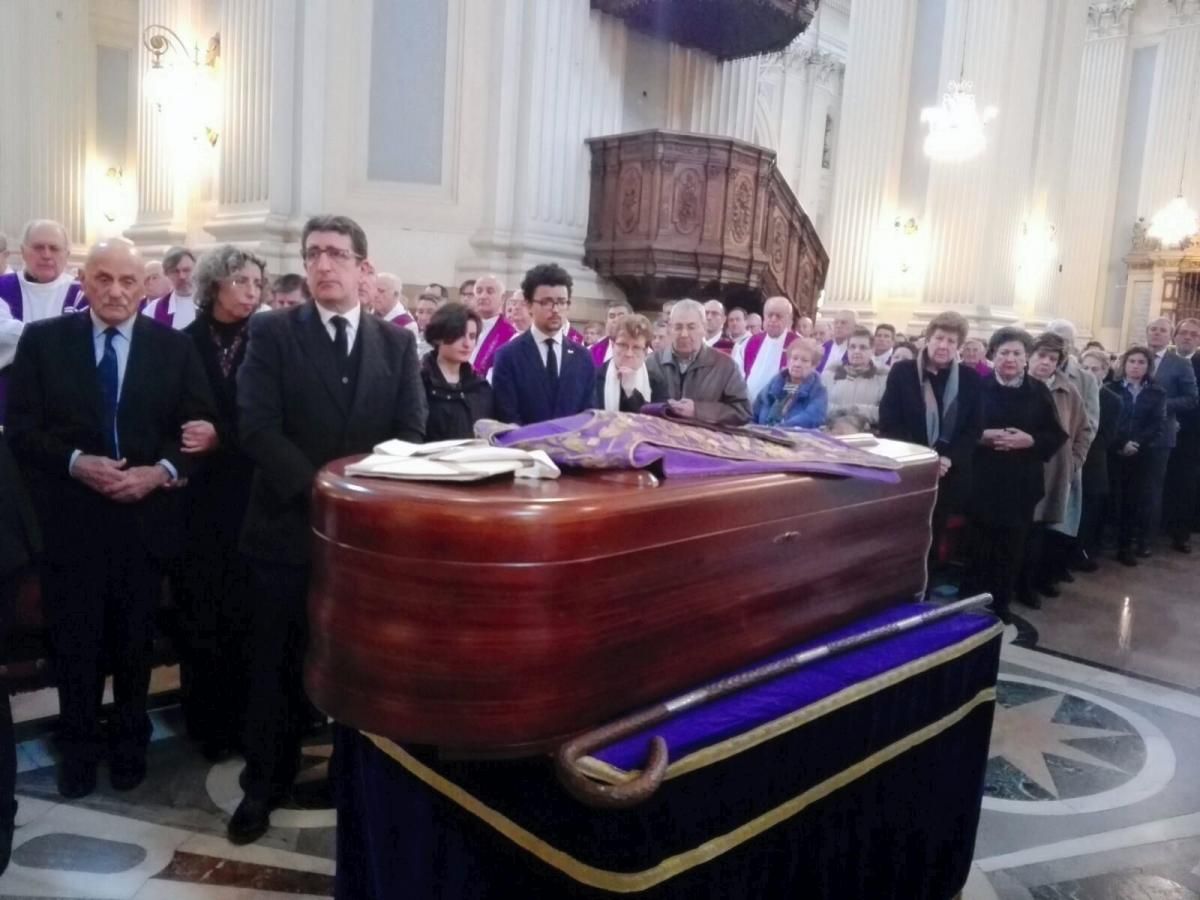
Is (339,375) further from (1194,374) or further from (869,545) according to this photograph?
(1194,374)

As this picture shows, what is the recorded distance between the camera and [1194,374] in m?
7.57

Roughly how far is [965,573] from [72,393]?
463 cm

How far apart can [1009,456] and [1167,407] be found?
2837 mm

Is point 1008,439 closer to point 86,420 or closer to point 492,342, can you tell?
point 492,342

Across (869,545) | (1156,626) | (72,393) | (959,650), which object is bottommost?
(1156,626)

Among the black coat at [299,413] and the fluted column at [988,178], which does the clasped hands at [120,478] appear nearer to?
the black coat at [299,413]

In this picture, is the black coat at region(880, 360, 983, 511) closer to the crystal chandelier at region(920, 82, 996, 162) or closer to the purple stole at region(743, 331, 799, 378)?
the purple stole at region(743, 331, 799, 378)

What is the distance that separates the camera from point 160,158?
361 inches

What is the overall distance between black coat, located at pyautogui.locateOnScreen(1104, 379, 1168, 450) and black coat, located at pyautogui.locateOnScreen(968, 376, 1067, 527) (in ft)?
7.45

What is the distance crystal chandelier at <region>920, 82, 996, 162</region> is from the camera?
1088 centimetres

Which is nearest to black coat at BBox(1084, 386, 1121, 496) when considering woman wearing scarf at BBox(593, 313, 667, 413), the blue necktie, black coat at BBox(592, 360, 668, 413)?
black coat at BBox(592, 360, 668, 413)

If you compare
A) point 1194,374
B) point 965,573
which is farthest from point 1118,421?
point 965,573

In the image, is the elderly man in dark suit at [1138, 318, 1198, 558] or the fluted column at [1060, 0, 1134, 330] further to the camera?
the fluted column at [1060, 0, 1134, 330]

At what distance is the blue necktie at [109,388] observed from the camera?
297cm
